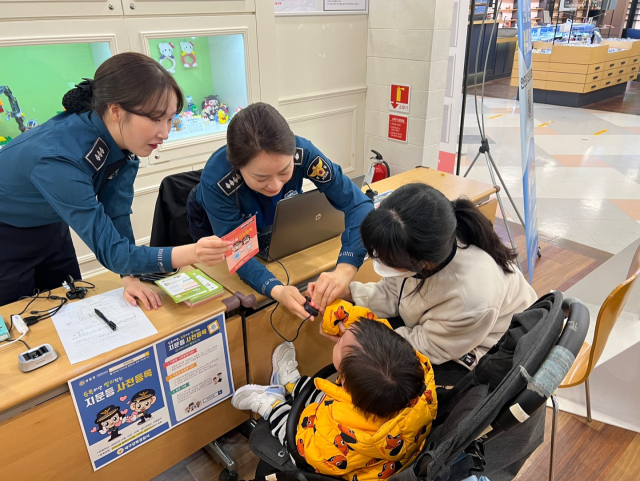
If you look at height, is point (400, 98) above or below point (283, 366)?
above

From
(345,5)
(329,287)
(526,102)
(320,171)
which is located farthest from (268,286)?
(345,5)

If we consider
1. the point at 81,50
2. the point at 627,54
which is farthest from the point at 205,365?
the point at 627,54

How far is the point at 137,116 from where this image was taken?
1264 millimetres

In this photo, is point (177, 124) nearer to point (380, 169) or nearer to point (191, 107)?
point (191, 107)

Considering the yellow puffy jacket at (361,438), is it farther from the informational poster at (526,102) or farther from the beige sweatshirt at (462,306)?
the informational poster at (526,102)

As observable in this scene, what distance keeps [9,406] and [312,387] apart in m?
0.76

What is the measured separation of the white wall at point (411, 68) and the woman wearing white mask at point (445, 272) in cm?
232

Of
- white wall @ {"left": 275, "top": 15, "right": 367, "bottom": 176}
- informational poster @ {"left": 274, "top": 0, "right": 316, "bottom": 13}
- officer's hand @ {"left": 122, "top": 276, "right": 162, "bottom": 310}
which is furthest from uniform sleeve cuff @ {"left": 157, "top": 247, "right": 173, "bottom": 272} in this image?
informational poster @ {"left": 274, "top": 0, "right": 316, "bottom": 13}

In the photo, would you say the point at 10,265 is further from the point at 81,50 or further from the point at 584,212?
the point at 584,212

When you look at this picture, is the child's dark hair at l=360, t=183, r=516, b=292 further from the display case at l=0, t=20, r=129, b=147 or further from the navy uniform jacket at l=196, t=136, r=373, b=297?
the display case at l=0, t=20, r=129, b=147

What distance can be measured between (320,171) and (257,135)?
349 mm

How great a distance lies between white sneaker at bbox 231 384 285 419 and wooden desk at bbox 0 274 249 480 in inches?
3.0

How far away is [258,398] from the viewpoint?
4.84ft

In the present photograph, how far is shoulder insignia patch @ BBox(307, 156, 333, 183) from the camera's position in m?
1.61
